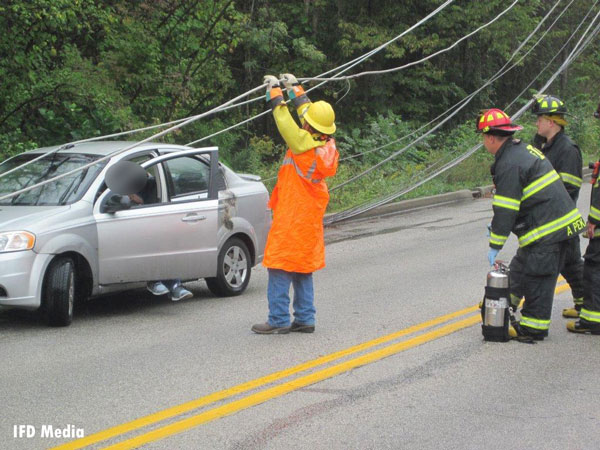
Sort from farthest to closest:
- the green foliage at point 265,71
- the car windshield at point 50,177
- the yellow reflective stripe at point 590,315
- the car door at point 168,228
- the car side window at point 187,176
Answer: the green foliage at point 265,71, the car side window at point 187,176, the car windshield at point 50,177, the car door at point 168,228, the yellow reflective stripe at point 590,315

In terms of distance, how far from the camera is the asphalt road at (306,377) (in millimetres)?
5453

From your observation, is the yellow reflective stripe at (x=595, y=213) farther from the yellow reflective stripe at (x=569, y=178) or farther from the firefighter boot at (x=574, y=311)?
the firefighter boot at (x=574, y=311)

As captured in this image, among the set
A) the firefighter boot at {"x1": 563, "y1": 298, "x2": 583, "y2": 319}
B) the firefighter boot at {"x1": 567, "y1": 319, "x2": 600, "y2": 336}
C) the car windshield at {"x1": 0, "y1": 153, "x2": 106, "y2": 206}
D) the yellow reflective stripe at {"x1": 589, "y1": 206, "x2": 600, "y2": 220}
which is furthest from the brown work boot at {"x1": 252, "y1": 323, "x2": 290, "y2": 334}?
the yellow reflective stripe at {"x1": 589, "y1": 206, "x2": 600, "y2": 220}

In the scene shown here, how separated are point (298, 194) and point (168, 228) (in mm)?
1856

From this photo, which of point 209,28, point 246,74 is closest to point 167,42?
point 209,28

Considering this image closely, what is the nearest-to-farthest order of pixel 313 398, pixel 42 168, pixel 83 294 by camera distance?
1. pixel 313 398
2. pixel 83 294
3. pixel 42 168

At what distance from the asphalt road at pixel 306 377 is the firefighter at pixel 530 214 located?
0.43 m

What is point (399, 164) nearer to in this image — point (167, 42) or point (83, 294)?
point (167, 42)

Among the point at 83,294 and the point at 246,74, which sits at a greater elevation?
the point at 246,74

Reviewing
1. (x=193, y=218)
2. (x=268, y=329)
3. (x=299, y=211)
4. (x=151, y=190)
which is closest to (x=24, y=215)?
(x=151, y=190)

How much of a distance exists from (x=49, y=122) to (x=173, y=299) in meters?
6.64

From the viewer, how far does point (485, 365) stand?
6965 millimetres

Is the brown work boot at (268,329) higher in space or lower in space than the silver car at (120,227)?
lower

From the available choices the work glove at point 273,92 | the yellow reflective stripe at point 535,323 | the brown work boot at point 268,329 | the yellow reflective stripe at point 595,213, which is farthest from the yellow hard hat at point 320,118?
the yellow reflective stripe at point 595,213
